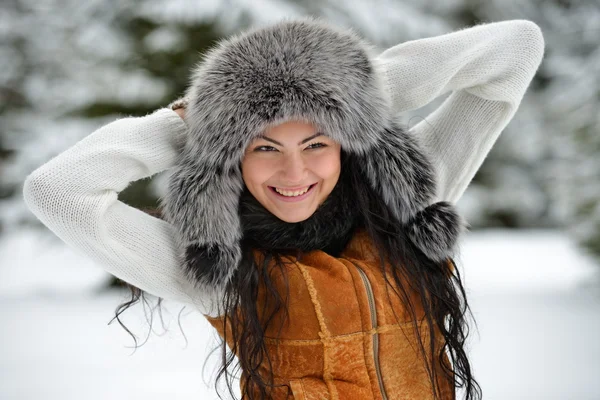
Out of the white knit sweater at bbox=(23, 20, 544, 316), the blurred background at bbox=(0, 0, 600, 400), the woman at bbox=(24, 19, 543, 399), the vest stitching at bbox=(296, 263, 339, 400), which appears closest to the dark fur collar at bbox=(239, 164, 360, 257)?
the woman at bbox=(24, 19, 543, 399)

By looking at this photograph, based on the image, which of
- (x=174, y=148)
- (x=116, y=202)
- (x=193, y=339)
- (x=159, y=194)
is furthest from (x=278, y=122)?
(x=159, y=194)

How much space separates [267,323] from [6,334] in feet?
11.3

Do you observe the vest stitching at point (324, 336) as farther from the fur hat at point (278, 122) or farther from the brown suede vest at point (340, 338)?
the fur hat at point (278, 122)

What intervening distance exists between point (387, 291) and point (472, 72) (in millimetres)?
737

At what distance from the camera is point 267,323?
1.87m

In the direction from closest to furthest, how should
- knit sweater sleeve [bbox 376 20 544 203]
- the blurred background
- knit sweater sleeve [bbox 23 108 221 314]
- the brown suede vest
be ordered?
knit sweater sleeve [bbox 23 108 221 314] < the brown suede vest < knit sweater sleeve [bbox 376 20 544 203] < the blurred background

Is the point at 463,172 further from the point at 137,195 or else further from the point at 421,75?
the point at 137,195

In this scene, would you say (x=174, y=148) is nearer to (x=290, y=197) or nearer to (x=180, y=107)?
(x=180, y=107)

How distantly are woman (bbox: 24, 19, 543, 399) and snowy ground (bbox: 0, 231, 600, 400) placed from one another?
614mm

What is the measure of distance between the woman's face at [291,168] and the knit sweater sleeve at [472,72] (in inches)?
13.6

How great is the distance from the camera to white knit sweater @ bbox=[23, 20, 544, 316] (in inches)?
68.6

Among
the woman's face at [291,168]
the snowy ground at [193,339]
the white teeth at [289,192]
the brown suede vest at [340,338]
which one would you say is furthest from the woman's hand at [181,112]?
the snowy ground at [193,339]

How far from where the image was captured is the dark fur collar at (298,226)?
192 centimetres

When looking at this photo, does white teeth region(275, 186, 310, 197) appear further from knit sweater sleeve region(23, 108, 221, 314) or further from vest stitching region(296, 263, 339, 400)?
knit sweater sleeve region(23, 108, 221, 314)
